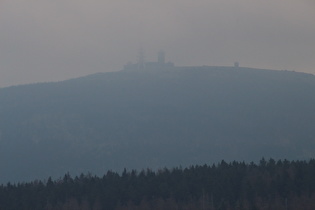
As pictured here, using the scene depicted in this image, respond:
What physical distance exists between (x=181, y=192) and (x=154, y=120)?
7361 centimetres

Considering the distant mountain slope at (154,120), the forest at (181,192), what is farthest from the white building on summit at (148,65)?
the forest at (181,192)

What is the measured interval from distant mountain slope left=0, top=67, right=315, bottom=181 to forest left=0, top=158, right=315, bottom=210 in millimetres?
48046

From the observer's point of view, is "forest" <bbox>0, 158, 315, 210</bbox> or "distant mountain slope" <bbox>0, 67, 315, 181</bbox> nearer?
"forest" <bbox>0, 158, 315, 210</bbox>

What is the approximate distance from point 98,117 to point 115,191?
250ft

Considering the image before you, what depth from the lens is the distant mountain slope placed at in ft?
371

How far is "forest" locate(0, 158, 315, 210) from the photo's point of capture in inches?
2108

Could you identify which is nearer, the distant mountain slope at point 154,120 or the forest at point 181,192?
the forest at point 181,192

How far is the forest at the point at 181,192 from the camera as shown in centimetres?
5353

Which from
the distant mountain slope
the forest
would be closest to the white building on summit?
the distant mountain slope

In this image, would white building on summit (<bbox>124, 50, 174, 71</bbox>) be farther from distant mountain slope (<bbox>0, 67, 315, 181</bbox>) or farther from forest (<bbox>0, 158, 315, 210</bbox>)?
forest (<bbox>0, 158, 315, 210</bbox>)

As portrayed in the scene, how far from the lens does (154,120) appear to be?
5103 inches

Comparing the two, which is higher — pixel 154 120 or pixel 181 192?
pixel 154 120

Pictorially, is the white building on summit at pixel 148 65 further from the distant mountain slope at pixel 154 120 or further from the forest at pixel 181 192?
the forest at pixel 181 192

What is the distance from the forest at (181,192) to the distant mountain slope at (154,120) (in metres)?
48.0
